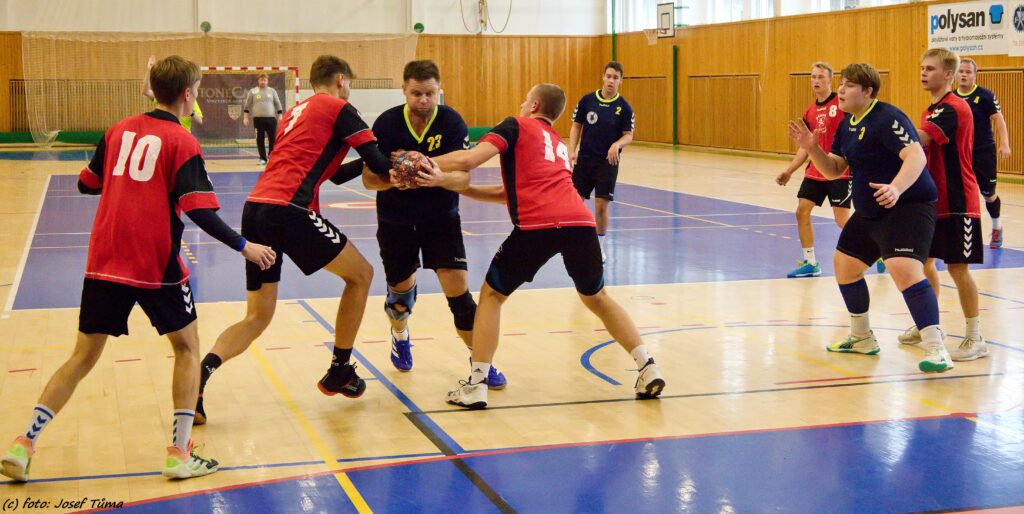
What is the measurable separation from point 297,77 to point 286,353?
24999 mm

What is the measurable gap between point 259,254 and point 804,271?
6.70 metres

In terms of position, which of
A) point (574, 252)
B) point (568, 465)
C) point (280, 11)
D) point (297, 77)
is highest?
point (280, 11)

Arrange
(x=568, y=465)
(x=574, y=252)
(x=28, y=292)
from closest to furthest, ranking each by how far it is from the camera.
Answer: (x=568, y=465)
(x=574, y=252)
(x=28, y=292)

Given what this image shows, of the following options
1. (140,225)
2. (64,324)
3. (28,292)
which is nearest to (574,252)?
(140,225)

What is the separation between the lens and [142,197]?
459 cm

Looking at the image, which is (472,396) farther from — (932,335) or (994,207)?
(994,207)

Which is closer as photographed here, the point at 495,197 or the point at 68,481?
the point at 68,481

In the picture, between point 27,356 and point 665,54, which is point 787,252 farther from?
point 665,54

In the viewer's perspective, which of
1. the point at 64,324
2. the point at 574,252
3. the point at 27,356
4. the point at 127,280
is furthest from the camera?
the point at 64,324

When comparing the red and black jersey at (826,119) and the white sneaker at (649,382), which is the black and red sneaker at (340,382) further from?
the red and black jersey at (826,119)

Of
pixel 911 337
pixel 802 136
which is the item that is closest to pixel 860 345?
pixel 911 337

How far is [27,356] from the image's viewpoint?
7047 mm

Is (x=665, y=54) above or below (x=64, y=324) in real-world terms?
above

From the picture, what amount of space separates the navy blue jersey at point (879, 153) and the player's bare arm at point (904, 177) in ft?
0.18
